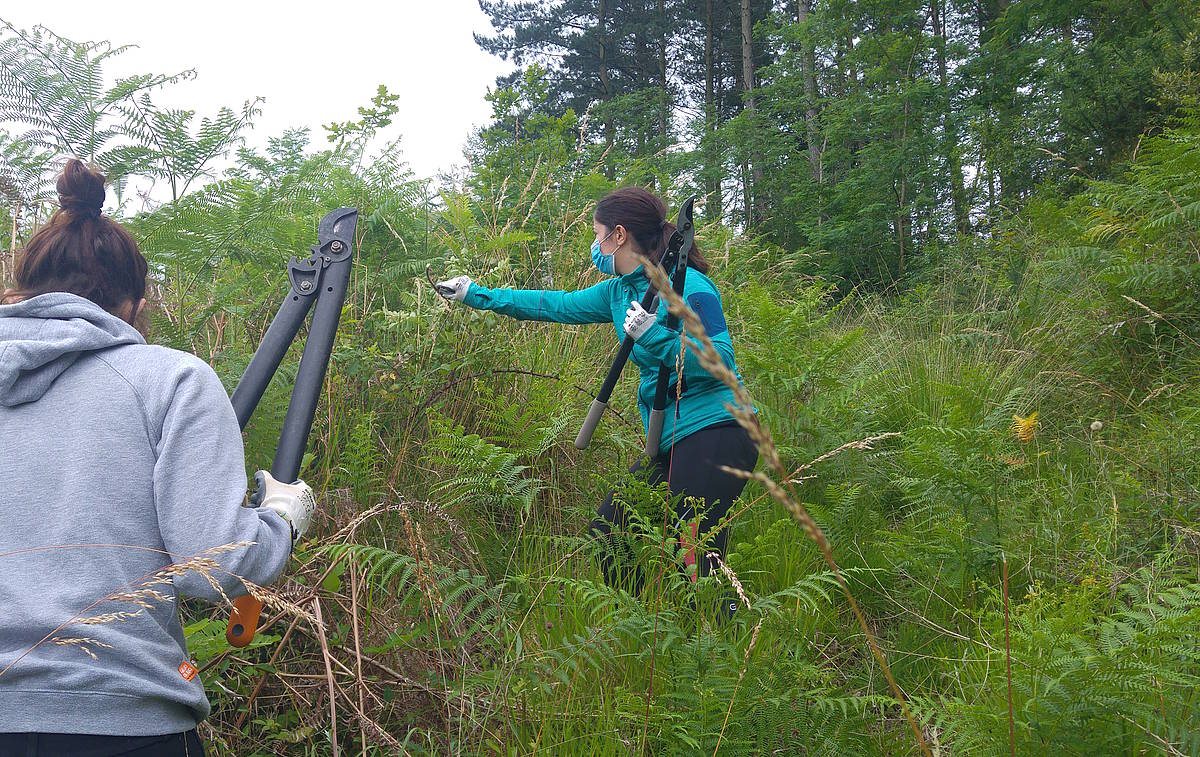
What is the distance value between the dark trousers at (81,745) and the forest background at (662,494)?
37 cm

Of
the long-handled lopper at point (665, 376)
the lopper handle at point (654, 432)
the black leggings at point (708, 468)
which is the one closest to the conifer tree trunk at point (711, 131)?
the long-handled lopper at point (665, 376)

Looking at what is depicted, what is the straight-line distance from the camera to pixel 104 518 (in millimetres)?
1648

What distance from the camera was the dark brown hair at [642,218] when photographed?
375cm

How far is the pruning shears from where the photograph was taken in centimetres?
211

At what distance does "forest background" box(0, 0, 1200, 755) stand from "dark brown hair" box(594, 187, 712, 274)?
0.69m

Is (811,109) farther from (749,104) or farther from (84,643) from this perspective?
(84,643)

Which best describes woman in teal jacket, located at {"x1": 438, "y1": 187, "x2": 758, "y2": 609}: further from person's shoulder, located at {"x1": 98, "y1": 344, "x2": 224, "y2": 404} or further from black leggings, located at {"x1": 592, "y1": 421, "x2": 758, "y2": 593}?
person's shoulder, located at {"x1": 98, "y1": 344, "x2": 224, "y2": 404}

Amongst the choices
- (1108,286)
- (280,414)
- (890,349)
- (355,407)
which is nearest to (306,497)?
(280,414)

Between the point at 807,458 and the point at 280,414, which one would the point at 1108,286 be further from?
the point at 280,414

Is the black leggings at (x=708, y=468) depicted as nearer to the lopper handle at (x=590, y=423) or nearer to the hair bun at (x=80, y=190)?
the lopper handle at (x=590, y=423)

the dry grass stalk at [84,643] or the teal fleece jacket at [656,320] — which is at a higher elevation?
the teal fleece jacket at [656,320]

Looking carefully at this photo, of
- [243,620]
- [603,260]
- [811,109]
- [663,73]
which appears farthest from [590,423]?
[663,73]

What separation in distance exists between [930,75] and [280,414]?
11.9m

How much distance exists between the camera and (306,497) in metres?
2.03
